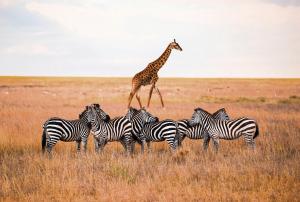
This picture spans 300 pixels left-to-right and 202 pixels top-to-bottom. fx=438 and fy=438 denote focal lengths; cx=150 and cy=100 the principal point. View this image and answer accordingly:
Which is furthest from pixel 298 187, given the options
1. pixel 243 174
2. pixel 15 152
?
pixel 15 152

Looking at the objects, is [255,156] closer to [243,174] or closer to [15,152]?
[243,174]

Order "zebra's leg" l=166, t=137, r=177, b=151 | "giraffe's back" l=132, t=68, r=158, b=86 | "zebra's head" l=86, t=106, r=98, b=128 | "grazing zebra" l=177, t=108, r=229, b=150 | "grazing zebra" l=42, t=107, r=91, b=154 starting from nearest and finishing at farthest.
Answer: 1. "grazing zebra" l=42, t=107, r=91, b=154
2. "zebra's leg" l=166, t=137, r=177, b=151
3. "zebra's head" l=86, t=106, r=98, b=128
4. "grazing zebra" l=177, t=108, r=229, b=150
5. "giraffe's back" l=132, t=68, r=158, b=86

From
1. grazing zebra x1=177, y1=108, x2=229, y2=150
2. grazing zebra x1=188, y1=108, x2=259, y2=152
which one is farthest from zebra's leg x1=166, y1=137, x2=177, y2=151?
grazing zebra x1=188, y1=108, x2=259, y2=152

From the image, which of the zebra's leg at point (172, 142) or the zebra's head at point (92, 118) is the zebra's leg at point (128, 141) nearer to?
the zebra's head at point (92, 118)

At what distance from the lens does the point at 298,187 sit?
8.33m

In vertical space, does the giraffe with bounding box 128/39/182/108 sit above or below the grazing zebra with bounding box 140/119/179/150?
above

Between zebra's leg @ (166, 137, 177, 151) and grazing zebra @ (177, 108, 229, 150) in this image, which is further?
grazing zebra @ (177, 108, 229, 150)

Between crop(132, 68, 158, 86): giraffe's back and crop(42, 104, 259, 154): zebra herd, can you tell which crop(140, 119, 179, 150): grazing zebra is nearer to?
crop(42, 104, 259, 154): zebra herd

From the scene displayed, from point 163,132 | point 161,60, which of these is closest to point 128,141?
point 163,132

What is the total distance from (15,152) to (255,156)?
7054 millimetres

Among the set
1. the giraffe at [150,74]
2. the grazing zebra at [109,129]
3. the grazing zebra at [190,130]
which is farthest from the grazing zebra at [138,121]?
the giraffe at [150,74]

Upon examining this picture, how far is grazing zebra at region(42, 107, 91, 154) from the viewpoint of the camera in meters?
11.8

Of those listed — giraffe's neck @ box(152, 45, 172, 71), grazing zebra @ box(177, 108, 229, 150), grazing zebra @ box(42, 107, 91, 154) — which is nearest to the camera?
grazing zebra @ box(42, 107, 91, 154)

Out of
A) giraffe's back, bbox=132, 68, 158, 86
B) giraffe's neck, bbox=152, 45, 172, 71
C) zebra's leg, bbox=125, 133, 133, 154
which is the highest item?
giraffe's neck, bbox=152, 45, 172, 71
